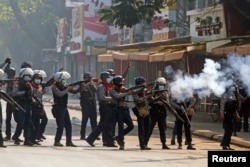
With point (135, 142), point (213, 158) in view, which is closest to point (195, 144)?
point (135, 142)

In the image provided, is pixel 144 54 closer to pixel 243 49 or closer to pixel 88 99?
pixel 243 49

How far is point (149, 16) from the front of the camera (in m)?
29.9

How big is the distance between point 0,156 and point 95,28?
4280cm

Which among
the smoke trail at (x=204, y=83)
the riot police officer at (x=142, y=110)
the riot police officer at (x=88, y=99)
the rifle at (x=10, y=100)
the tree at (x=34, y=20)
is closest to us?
the riot police officer at (x=142, y=110)

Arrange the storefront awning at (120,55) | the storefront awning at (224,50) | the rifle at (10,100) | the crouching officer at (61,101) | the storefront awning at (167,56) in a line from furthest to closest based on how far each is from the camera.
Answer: the storefront awning at (120,55) < the storefront awning at (167,56) < the storefront awning at (224,50) < the crouching officer at (61,101) < the rifle at (10,100)

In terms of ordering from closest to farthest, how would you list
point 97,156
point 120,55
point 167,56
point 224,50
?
point 97,156, point 224,50, point 167,56, point 120,55

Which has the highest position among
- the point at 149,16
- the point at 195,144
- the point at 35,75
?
the point at 149,16

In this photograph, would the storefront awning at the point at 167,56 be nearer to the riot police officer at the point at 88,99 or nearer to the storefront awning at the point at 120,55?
the storefront awning at the point at 120,55

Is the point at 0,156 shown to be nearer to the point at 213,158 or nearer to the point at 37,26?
the point at 213,158

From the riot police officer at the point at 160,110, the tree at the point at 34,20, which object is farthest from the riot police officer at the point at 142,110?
the tree at the point at 34,20

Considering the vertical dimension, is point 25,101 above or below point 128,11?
below

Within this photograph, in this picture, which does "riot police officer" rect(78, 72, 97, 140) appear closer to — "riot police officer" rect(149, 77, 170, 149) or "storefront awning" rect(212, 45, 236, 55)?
"riot police officer" rect(149, 77, 170, 149)

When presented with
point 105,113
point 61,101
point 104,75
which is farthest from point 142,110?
point 61,101

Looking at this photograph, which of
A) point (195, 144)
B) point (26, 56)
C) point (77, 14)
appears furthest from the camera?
point (26, 56)
